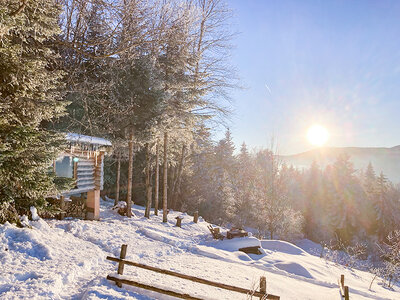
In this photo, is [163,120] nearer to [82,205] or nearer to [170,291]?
[82,205]

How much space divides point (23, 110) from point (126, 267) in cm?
589

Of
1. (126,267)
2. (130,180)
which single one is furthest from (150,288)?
(130,180)

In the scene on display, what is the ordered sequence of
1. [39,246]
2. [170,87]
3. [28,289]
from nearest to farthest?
[28,289] < [39,246] < [170,87]

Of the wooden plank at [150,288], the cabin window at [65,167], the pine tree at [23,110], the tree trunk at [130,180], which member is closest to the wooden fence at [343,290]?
the wooden plank at [150,288]

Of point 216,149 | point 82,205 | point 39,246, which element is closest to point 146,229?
point 82,205

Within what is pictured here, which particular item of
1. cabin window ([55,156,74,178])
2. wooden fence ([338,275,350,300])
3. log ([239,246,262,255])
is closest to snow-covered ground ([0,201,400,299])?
wooden fence ([338,275,350,300])

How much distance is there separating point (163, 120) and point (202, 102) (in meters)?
Answer: 4.12

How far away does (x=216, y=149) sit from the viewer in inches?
1666

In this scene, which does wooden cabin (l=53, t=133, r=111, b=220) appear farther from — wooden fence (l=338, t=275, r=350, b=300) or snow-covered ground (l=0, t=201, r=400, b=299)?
wooden fence (l=338, t=275, r=350, b=300)

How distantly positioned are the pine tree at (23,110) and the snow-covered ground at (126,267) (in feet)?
4.42

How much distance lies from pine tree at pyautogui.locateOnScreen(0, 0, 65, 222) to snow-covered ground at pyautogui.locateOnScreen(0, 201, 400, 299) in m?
1.35

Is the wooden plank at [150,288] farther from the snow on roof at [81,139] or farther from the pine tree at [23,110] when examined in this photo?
the snow on roof at [81,139]

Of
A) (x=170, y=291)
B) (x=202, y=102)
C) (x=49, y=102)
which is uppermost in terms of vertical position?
(x=202, y=102)

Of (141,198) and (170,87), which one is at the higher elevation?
(170,87)
